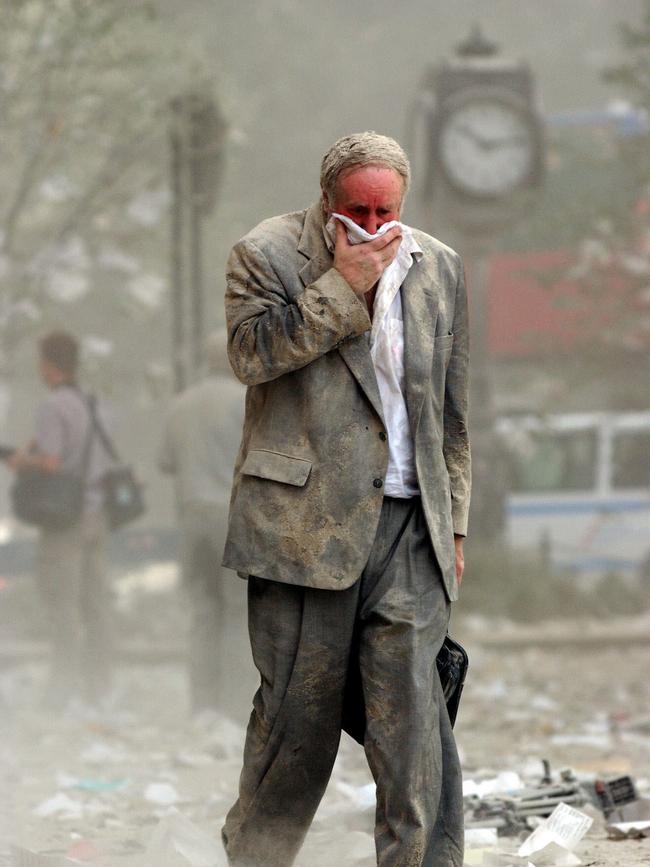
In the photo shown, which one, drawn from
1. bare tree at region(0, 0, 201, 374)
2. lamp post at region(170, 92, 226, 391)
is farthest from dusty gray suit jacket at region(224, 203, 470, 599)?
bare tree at region(0, 0, 201, 374)

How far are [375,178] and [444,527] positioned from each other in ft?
2.63

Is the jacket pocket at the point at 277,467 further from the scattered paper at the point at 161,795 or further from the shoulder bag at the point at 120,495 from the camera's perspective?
the shoulder bag at the point at 120,495

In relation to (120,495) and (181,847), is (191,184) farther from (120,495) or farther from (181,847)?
(181,847)

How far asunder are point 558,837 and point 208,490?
135 inches

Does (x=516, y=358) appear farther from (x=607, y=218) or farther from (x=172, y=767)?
(x=172, y=767)

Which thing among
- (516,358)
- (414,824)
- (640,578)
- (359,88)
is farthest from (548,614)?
(414,824)

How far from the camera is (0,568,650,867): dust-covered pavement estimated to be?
178 inches

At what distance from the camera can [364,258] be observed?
3295 millimetres

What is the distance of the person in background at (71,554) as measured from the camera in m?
7.95

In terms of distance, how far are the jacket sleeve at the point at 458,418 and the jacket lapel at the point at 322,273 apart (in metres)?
0.28

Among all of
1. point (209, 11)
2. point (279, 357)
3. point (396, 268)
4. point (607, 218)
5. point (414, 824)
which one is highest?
point (209, 11)

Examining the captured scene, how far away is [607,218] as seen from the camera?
41.7 feet

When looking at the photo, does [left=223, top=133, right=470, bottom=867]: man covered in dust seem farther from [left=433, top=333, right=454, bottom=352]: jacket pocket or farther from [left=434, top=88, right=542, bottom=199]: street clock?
[left=434, top=88, right=542, bottom=199]: street clock

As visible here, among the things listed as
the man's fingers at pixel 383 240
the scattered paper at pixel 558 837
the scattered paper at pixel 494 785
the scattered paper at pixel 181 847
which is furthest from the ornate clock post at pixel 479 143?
the man's fingers at pixel 383 240
